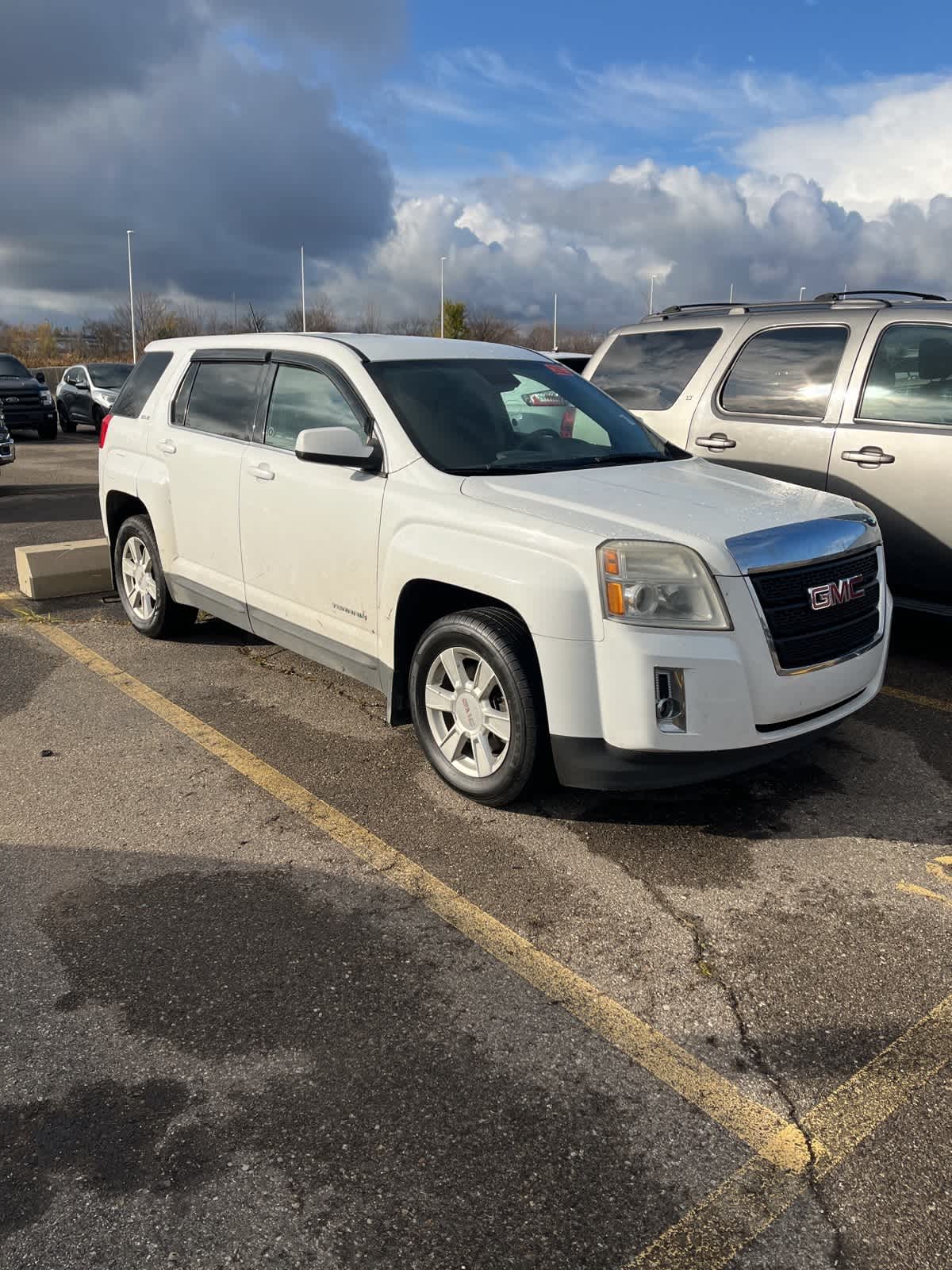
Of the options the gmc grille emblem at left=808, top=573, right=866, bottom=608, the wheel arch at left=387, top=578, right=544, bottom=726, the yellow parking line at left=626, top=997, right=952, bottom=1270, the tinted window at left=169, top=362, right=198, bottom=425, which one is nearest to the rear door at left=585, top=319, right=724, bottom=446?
the tinted window at left=169, top=362, right=198, bottom=425

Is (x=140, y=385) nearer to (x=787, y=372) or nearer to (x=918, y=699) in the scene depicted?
(x=787, y=372)

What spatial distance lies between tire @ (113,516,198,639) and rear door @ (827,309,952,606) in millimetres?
4019

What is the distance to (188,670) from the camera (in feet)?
19.6

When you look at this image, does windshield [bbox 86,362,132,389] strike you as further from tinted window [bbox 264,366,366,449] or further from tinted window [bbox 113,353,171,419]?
tinted window [bbox 264,366,366,449]

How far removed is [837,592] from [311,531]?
2.31 metres

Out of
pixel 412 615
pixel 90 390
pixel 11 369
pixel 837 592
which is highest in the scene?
pixel 11 369

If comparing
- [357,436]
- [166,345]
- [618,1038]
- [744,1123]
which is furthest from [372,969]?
[166,345]

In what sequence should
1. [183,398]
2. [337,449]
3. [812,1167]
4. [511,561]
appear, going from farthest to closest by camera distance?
[183,398] → [337,449] → [511,561] → [812,1167]

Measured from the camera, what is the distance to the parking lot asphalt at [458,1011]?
2.23m

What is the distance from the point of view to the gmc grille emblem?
12.8 feet

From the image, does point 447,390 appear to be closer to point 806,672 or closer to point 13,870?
point 806,672

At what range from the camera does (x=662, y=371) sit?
725 centimetres

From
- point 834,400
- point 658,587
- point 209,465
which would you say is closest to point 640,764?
point 658,587

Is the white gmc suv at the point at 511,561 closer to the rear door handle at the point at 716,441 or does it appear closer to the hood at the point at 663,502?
the hood at the point at 663,502
